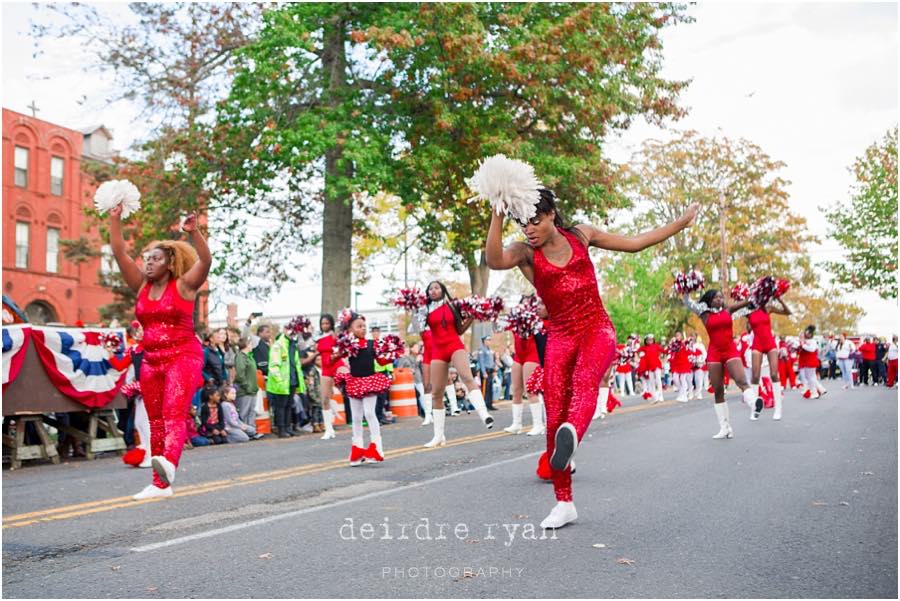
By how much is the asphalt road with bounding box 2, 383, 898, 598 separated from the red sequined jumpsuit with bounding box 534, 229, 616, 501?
3.22 feet

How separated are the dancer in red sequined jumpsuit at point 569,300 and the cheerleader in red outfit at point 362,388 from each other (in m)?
5.05

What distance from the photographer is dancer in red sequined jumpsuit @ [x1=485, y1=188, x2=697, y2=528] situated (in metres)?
6.49

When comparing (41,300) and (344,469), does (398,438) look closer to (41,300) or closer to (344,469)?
(344,469)

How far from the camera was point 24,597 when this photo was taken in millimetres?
5258

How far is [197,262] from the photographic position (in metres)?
7.20

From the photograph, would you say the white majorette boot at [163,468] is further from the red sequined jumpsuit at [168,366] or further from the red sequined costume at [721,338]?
the red sequined costume at [721,338]

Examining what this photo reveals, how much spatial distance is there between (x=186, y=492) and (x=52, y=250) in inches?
1404

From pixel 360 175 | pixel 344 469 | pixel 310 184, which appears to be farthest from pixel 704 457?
pixel 310 184

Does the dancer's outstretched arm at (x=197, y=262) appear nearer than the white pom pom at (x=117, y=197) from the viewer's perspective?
Yes

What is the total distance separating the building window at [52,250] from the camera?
41562 mm

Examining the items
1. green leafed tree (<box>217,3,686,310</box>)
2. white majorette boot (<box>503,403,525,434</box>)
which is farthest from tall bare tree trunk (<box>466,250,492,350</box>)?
white majorette boot (<box>503,403,525,434</box>)

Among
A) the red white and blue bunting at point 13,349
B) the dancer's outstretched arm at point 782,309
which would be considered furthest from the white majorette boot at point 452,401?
the red white and blue bunting at point 13,349

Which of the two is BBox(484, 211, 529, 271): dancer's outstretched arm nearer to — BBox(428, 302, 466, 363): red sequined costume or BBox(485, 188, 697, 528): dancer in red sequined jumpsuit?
BBox(485, 188, 697, 528): dancer in red sequined jumpsuit

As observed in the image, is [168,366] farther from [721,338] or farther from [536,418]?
[721,338]
